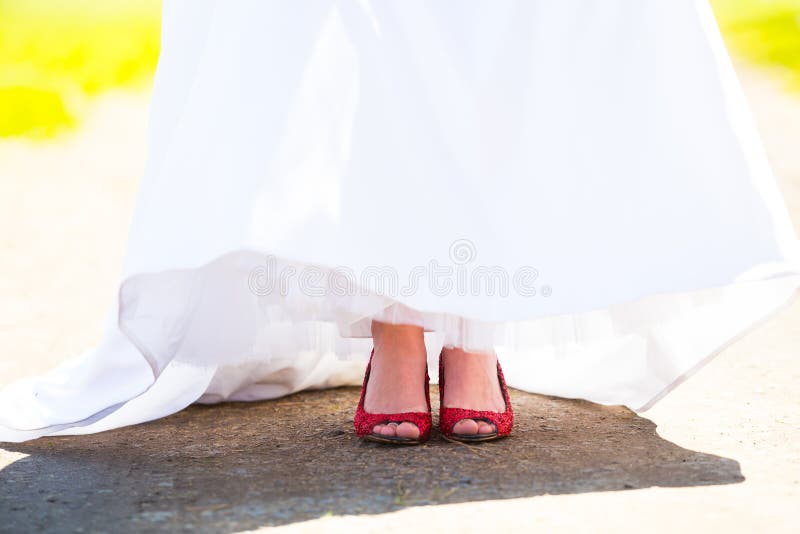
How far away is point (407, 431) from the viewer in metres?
1.30

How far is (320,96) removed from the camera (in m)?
1.14

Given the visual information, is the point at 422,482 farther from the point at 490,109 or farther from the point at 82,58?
the point at 82,58

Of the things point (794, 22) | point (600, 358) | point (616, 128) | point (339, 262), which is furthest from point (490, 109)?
point (794, 22)

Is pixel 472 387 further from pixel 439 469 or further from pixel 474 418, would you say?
pixel 439 469

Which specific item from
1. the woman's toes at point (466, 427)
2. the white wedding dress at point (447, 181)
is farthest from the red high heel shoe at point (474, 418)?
the white wedding dress at point (447, 181)

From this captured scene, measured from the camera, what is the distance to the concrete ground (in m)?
1.00

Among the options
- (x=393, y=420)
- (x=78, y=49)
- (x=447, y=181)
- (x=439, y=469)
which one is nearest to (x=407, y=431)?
(x=393, y=420)

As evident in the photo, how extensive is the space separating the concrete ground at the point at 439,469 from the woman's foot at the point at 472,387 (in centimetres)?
4

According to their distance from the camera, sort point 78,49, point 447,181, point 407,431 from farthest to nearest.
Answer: point 78,49 < point 407,431 < point 447,181

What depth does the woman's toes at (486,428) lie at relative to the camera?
4.35 feet

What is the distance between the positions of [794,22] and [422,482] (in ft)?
26.2

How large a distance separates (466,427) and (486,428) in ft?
0.09

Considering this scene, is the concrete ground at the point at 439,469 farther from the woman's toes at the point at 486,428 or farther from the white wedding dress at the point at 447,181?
the white wedding dress at the point at 447,181

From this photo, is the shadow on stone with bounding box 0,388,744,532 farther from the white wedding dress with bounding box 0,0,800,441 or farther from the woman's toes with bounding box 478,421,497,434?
the white wedding dress with bounding box 0,0,800,441
